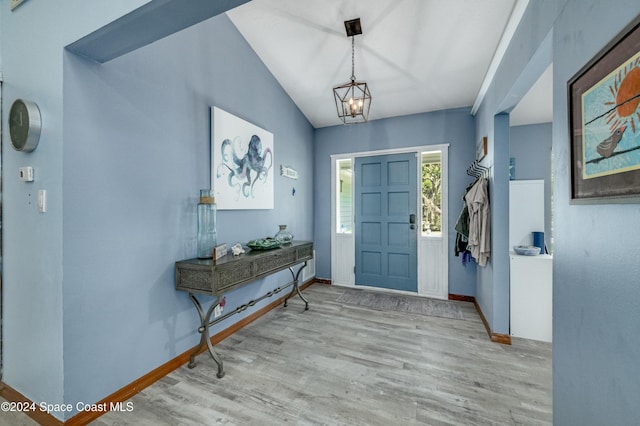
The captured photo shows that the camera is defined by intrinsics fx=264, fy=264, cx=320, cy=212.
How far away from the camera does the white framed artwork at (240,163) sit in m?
2.53

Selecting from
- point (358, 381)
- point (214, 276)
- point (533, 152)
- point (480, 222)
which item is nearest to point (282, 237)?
point (214, 276)

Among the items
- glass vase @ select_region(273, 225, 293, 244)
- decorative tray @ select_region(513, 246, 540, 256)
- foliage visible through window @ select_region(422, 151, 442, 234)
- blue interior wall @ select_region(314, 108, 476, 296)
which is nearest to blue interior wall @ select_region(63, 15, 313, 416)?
glass vase @ select_region(273, 225, 293, 244)

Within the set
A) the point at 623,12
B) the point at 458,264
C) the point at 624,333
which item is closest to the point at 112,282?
the point at 624,333

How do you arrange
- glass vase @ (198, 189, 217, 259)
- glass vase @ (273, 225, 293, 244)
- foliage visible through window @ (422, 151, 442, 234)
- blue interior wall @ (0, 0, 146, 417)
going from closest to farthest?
blue interior wall @ (0, 0, 146, 417), glass vase @ (198, 189, 217, 259), glass vase @ (273, 225, 293, 244), foliage visible through window @ (422, 151, 442, 234)

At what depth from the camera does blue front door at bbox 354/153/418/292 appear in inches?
154

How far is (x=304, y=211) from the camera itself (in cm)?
Result: 425

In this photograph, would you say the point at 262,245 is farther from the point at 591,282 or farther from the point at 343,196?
the point at 591,282

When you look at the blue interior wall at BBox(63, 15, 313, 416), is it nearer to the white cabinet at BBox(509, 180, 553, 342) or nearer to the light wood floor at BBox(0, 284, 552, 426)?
the light wood floor at BBox(0, 284, 552, 426)

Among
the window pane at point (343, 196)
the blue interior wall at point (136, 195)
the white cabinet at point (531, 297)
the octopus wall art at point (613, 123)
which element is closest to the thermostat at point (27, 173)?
the blue interior wall at point (136, 195)

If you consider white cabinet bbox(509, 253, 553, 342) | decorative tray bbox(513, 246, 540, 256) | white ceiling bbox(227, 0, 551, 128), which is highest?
white ceiling bbox(227, 0, 551, 128)

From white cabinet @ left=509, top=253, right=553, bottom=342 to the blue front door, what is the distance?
143 centimetres

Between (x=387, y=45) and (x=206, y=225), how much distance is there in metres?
2.55

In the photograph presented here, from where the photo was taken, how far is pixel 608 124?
0.91m

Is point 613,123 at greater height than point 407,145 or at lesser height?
lesser
